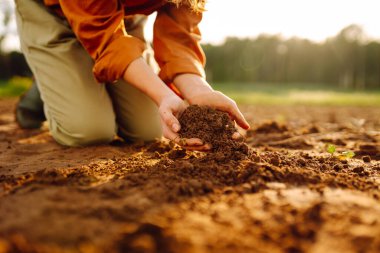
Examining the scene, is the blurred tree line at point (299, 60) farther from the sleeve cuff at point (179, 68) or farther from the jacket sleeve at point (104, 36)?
the jacket sleeve at point (104, 36)

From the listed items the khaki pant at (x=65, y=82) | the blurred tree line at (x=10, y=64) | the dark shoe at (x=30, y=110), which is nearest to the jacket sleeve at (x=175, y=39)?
the khaki pant at (x=65, y=82)

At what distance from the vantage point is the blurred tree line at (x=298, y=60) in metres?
29.3

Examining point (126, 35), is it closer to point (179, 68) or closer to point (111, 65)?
point (111, 65)

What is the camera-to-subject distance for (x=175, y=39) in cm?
273

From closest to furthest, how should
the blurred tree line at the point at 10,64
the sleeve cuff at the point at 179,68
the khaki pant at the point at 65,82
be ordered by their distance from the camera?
the sleeve cuff at the point at 179,68
the khaki pant at the point at 65,82
the blurred tree line at the point at 10,64

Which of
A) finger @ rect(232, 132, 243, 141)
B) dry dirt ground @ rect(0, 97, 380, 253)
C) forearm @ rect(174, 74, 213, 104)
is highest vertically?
forearm @ rect(174, 74, 213, 104)

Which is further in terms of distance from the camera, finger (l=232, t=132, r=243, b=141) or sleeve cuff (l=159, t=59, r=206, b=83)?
sleeve cuff (l=159, t=59, r=206, b=83)

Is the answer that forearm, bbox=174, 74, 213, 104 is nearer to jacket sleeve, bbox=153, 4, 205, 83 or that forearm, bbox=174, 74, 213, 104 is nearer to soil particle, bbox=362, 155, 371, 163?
jacket sleeve, bbox=153, 4, 205, 83

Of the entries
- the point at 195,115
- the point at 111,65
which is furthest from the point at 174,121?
the point at 111,65

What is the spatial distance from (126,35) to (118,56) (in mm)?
176

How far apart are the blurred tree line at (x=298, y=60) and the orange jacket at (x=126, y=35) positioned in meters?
28.2

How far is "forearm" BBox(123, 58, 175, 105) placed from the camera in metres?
2.22

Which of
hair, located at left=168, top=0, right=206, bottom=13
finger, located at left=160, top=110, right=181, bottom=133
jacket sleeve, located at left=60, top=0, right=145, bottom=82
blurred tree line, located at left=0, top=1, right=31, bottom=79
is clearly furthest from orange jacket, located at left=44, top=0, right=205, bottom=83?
blurred tree line, located at left=0, top=1, right=31, bottom=79

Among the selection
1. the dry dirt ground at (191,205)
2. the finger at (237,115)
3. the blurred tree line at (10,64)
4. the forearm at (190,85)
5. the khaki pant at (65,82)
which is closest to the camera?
the dry dirt ground at (191,205)
